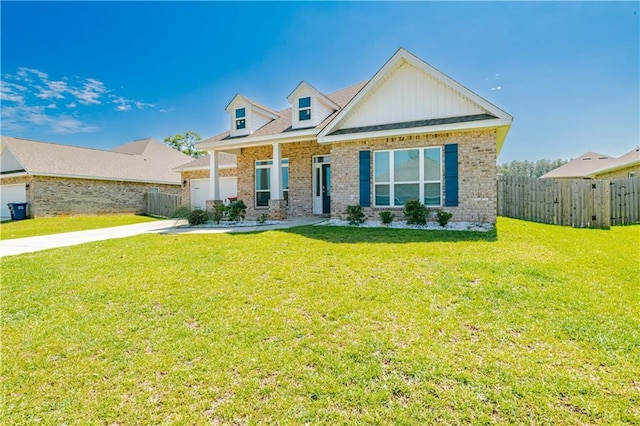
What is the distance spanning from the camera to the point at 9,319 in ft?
14.1

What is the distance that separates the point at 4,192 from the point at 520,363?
30903mm

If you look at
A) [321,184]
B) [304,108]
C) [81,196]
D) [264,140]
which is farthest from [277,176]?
[81,196]

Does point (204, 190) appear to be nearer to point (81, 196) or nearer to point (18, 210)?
point (81, 196)

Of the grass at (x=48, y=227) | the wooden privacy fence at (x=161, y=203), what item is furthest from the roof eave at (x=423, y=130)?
the wooden privacy fence at (x=161, y=203)

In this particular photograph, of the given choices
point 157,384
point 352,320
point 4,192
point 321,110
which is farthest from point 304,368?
point 4,192

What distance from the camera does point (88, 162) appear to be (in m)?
23.7

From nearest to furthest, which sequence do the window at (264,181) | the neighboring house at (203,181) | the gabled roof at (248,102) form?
the gabled roof at (248,102) < the window at (264,181) < the neighboring house at (203,181)

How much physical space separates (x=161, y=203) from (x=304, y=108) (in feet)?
51.4

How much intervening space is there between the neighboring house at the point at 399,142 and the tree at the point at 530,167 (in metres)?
95.8

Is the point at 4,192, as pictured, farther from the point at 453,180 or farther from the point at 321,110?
the point at 453,180

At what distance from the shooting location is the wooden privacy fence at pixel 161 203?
23578mm

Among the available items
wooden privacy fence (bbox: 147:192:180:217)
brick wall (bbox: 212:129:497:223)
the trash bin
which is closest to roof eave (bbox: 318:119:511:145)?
brick wall (bbox: 212:129:497:223)

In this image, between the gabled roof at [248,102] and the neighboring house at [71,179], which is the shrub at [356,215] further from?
the neighboring house at [71,179]

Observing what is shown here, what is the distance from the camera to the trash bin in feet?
65.9
